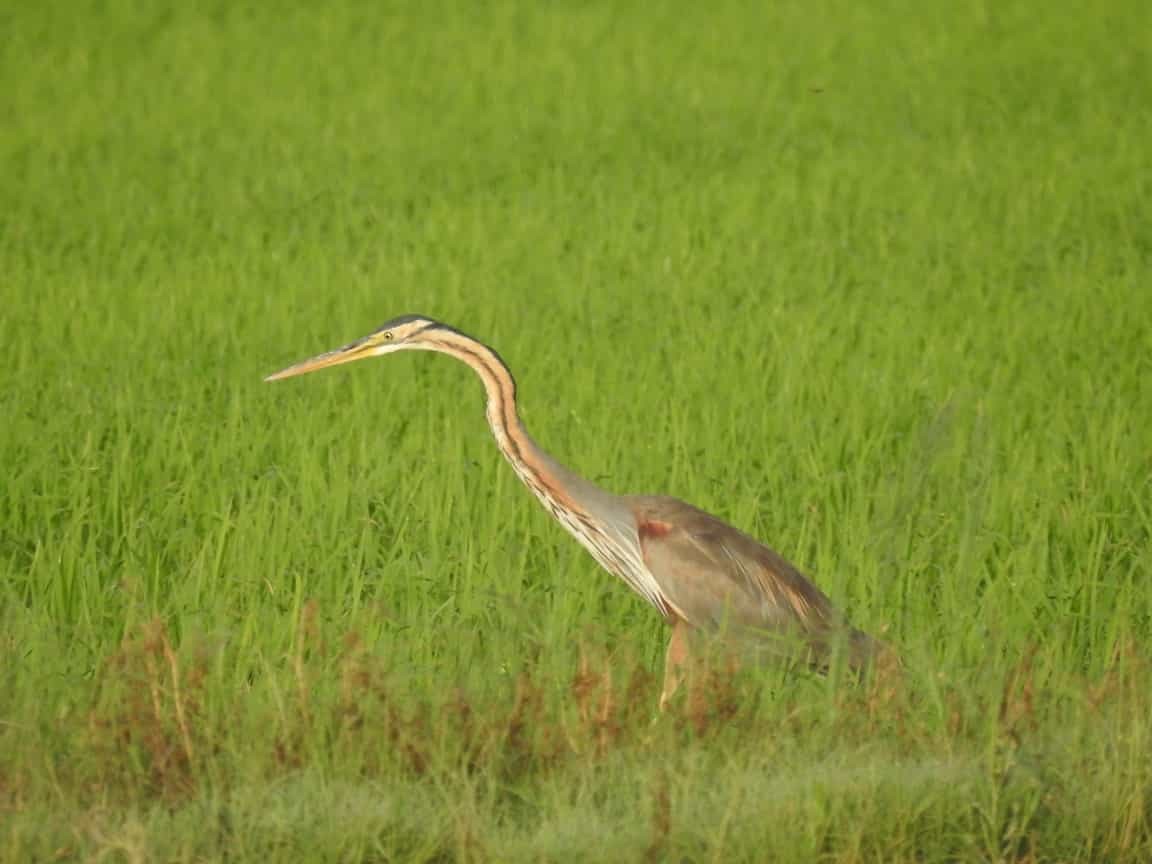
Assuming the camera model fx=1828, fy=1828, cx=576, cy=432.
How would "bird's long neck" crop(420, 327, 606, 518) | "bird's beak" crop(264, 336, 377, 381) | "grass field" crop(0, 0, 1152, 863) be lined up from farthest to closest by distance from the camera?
"bird's beak" crop(264, 336, 377, 381), "bird's long neck" crop(420, 327, 606, 518), "grass field" crop(0, 0, 1152, 863)

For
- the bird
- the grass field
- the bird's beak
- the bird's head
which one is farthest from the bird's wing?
the bird's beak

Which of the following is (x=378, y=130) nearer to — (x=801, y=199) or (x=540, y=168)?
(x=540, y=168)

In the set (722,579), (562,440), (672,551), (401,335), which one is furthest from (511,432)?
(562,440)

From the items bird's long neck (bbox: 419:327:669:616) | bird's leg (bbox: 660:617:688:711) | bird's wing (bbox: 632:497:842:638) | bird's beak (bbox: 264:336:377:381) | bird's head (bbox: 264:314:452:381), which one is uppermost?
bird's head (bbox: 264:314:452:381)

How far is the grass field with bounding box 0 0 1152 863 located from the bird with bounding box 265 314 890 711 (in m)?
0.16

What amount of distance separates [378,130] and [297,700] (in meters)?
8.70

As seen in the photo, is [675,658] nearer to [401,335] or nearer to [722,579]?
[722,579]

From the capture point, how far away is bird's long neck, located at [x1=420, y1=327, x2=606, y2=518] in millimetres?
4438

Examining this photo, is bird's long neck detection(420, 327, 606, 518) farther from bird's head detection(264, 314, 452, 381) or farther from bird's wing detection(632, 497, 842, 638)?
bird's wing detection(632, 497, 842, 638)

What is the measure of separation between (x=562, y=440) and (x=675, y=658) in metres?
2.03

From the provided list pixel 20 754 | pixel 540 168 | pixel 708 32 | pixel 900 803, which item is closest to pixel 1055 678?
pixel 900 803

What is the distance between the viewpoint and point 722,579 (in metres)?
4.44

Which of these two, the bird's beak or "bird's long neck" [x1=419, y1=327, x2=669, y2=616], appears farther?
the bird's beak

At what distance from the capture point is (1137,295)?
8.38 m
